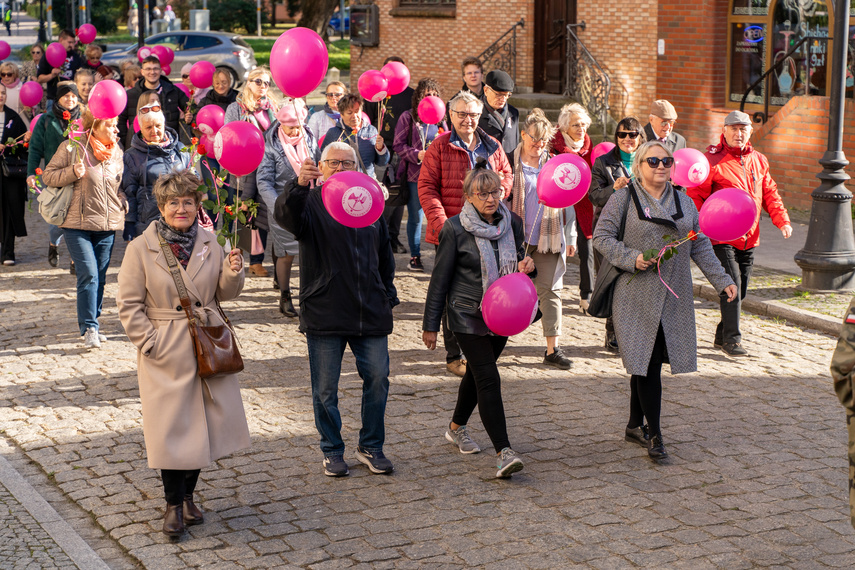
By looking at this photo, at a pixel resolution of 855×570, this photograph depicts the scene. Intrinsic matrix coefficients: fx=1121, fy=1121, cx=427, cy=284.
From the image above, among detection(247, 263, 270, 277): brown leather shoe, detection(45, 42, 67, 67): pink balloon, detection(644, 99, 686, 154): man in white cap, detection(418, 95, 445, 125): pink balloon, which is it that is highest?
detection(45, 42, 67, 67): pink balloon

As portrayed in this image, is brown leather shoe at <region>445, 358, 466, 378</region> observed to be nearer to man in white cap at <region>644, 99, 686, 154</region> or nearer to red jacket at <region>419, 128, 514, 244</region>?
red jacket at <region>419, 128, 514, 244</region>

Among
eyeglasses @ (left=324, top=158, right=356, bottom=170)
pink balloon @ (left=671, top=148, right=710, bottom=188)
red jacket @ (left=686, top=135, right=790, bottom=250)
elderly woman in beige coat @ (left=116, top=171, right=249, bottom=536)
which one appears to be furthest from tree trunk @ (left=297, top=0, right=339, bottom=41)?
elderly woman in beige coat @ (left=116, top=171, right=249, bottom=536)

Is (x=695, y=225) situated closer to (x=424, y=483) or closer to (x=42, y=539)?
(x=424, y=483)

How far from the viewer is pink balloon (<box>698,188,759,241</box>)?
263 inches

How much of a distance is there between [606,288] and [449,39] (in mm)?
17479

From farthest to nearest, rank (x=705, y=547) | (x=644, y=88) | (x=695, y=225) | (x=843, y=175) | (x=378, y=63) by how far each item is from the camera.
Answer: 1. (x=378, y=63)
2. (x=644, y=88)
3. (x=843, y=175)
4. (x=695, y=225)
5. (x=705, y=547)

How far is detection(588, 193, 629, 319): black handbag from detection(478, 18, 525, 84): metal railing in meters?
15.1

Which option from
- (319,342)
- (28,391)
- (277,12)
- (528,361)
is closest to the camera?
(319,342)

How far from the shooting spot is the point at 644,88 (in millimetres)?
18141

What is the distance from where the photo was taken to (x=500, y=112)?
10.2m

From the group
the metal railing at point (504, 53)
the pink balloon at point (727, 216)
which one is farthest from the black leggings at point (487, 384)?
the metal railing at point (504, 53)

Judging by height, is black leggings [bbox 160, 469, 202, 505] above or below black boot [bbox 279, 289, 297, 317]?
below

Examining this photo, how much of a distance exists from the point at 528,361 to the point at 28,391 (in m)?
3.77

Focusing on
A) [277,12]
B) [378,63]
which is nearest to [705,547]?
[378,63]
